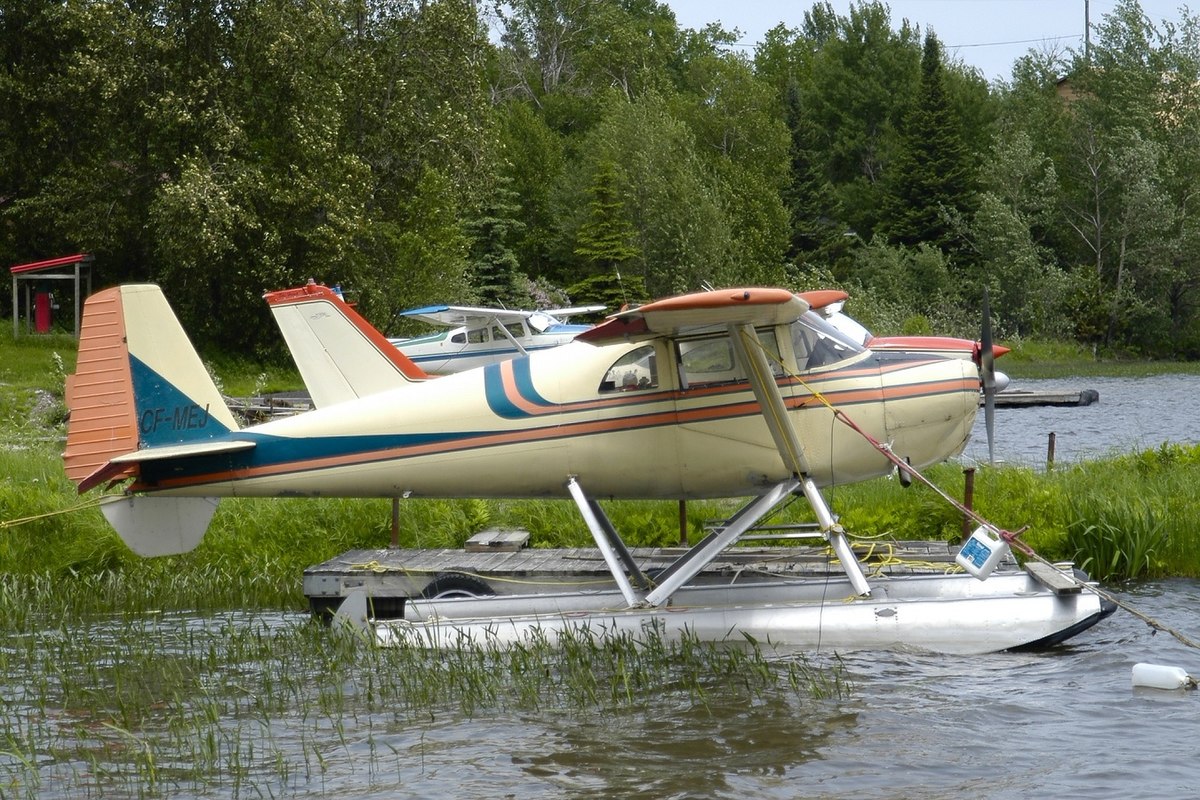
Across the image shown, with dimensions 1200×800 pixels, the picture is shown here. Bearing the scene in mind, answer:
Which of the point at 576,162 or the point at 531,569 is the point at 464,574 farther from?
the point at 576,162

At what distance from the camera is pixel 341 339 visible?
11094mm

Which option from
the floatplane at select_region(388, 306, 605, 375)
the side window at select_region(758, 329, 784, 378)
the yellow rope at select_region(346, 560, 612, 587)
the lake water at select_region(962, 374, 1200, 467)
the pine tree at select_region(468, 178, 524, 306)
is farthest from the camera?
the pine tree at select_region(468, 178, 524, 306)

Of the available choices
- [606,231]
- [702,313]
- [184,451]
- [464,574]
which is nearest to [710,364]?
[702,313]

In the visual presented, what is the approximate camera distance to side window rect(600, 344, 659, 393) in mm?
10039

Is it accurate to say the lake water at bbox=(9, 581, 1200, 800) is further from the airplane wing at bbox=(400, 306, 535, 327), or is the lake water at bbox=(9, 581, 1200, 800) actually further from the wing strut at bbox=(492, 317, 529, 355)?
the wing strut at bbox=(492, 317, 529, 355)

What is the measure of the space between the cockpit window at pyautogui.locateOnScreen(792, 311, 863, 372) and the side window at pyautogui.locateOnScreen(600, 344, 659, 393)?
3.54 feet

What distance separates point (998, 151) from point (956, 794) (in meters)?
53.5

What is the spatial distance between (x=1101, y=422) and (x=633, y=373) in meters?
21.0

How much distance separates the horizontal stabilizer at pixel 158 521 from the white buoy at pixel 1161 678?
6.92 metres

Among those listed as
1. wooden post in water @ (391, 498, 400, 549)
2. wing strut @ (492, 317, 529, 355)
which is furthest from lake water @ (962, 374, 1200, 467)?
wing strut @ (492, 317, 529, 355)

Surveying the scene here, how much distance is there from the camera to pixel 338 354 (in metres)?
11.1

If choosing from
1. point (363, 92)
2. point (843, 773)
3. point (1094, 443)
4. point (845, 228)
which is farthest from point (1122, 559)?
point (845, 228)

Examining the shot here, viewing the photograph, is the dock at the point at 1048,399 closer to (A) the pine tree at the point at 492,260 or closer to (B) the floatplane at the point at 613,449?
(B) the floatplane at the point at 613,449

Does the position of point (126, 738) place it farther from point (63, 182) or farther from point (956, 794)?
point (63, 182)
